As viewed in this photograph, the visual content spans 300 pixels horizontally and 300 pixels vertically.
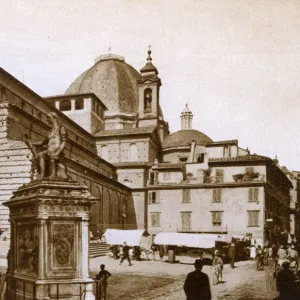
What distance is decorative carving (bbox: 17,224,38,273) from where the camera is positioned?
34.6ft

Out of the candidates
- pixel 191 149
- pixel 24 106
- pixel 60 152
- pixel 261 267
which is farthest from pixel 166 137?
pixel 60 152

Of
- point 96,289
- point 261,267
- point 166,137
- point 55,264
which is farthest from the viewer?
point 166,137

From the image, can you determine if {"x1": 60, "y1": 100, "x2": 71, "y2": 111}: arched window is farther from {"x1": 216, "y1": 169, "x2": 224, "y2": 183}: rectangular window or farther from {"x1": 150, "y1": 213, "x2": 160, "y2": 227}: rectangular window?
{"x1": 216, "y1": 169, "x2": 224, "y2": 183}: rectangular window

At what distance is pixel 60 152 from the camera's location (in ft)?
37.7

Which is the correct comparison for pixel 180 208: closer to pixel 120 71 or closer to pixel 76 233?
pixel 120 71

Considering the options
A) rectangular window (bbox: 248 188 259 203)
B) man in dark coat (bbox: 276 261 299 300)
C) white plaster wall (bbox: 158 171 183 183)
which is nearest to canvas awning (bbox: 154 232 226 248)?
rectangular window (bbox: 248 188 259 203)

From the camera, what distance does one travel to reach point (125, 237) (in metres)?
27.0

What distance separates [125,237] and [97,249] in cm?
188

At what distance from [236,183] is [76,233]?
1113 inches

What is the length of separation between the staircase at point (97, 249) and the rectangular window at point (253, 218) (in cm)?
1159

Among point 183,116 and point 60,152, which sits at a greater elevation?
point 183,116

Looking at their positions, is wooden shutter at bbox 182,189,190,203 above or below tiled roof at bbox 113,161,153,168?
below

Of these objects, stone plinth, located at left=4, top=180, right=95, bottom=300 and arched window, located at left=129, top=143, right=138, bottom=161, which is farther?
arched window, located at left=129, top=143, right=138, bottom=161

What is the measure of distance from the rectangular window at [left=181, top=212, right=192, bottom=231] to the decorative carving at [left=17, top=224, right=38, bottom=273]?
2774 cm
